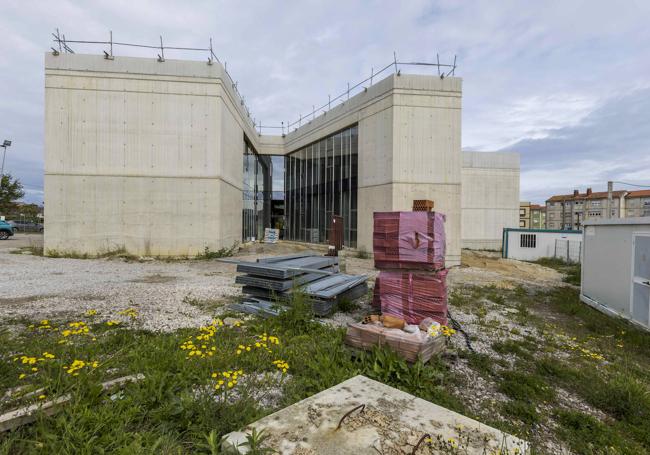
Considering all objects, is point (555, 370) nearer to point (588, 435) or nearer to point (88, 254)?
point (588, 435)

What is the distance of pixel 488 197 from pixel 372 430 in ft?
97.0

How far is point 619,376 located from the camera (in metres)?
3.99

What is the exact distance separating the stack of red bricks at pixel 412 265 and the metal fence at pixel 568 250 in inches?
705

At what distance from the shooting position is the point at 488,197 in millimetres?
27578

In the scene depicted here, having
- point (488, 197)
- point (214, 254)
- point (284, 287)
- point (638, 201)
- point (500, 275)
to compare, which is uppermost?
point (638, 201)

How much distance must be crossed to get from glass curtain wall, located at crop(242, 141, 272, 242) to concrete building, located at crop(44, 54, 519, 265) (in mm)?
4785

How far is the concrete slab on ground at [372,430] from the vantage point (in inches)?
82.9

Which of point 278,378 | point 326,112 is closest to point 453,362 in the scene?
point 278,378

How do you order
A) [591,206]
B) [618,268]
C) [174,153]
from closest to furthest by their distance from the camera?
[618,268], [174,153], [591,206]

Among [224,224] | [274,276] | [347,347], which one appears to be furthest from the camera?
[224,224]

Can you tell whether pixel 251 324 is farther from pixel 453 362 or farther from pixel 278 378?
pixel 453 362

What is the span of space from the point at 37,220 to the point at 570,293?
58827mm

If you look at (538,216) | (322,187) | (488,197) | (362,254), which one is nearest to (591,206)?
(538,216)

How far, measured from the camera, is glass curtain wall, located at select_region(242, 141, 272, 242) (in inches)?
890
